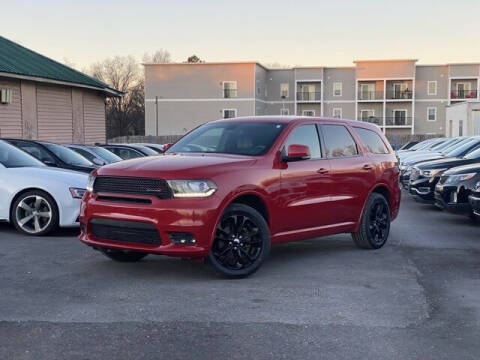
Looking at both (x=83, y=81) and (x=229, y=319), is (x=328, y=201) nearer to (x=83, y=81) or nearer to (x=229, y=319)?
(x=229, y=319)

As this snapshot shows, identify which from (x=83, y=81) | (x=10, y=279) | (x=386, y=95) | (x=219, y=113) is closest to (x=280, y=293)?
(x=10, y=279)

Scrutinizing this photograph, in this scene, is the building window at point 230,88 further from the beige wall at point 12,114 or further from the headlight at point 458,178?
the headlight at point 458,178

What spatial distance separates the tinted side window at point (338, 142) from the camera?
840 cm

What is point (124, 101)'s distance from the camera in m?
83.9

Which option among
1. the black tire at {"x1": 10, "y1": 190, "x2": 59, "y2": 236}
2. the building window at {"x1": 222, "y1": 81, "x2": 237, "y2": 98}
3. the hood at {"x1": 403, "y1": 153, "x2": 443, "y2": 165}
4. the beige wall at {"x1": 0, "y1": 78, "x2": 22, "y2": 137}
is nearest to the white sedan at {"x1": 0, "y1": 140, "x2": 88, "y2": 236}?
the black tire at {"x1": 10, "y1": 190, "x2": 59, "y2": 236}

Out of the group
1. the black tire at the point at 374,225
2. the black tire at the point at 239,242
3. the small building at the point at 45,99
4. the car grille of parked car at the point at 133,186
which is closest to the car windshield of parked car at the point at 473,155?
the black tire at the point at 374,225

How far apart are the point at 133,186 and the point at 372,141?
416cm

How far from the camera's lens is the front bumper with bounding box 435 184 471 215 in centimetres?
1109

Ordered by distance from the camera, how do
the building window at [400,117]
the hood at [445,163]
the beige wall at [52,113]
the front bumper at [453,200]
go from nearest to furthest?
the front bumper at [453,200] < the hood at [445,163] < the beige wall at [52,113] < the building window at [400,117]

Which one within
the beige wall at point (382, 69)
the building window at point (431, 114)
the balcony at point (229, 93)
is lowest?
the building window at point (431, 114)

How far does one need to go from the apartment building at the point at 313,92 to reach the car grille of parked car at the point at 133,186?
53.5 metres

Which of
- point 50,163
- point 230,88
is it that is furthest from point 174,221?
point 230,88

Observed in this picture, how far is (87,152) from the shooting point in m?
15.1

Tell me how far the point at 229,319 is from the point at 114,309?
1.02 m
